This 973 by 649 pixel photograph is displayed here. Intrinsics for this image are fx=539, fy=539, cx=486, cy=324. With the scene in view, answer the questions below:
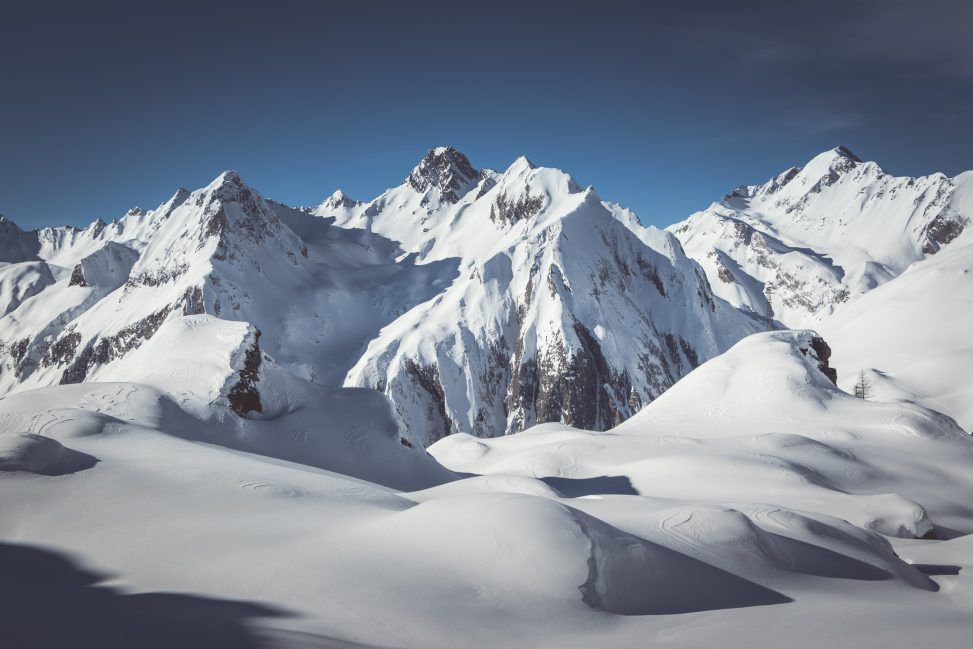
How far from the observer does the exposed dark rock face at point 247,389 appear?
64.4ft

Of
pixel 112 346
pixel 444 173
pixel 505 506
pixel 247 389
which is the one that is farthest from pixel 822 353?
pixel 444 173

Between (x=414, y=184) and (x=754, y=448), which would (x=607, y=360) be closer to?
(x=754, y=448)

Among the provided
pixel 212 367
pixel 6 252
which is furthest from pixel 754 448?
pixel 6 252

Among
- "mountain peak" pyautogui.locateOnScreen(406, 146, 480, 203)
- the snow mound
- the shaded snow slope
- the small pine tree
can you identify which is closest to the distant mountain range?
"mountain peak" pyautogui.locateOnScreen(406, 146, 480, 203)

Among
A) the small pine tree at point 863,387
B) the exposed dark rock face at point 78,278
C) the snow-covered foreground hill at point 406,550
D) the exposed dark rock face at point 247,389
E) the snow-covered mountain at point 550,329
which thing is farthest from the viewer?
the exposed dark rock face at point 78,278

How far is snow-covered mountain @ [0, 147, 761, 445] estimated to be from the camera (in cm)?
8050

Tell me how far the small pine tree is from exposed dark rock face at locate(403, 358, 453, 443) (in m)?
50.4

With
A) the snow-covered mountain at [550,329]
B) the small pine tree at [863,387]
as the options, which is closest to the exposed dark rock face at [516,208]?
the snow-covered mountain at [550,329]

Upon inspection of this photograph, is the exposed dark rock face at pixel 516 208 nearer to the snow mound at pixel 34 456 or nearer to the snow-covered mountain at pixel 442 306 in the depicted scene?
the snow-covered mountain at pixel 442 306

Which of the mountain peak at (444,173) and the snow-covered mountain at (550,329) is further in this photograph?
the mountain peak at (444,173)

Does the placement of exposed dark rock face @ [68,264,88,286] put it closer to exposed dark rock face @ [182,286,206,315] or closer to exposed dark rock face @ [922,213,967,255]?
exposed dark rock face @ [182,286,206,315]

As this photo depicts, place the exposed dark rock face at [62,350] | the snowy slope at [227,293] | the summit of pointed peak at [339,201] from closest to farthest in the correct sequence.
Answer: the snowy slope at [227,293], the exposed dark rock face at [62,350], the summit of pointed peak at [339,201]

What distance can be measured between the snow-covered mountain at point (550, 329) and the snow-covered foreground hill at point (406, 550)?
5297cm

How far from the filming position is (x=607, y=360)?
267 ft
